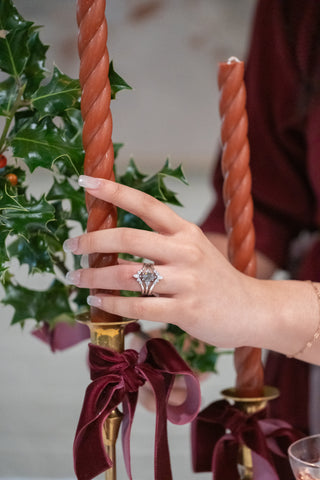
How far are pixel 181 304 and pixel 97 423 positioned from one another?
74mm

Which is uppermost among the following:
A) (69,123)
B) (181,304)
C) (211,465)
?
(69,123)

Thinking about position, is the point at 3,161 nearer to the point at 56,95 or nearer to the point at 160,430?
the point at 56,95

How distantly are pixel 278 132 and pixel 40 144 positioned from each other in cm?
46

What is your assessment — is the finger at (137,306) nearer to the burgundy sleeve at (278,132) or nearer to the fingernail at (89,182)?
the fingernail at (89,182)

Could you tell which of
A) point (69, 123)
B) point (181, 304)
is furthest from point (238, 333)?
point (69, 123)

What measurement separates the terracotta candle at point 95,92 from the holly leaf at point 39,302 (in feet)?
0.32

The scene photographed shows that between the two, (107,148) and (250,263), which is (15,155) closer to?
(107,148)

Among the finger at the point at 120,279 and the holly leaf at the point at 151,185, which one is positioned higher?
the holly leaf at the point at 151,185

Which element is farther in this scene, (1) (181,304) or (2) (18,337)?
(2) (18,337)

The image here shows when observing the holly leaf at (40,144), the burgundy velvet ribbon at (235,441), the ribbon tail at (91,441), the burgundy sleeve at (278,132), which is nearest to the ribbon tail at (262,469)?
the burgundy velvet ribbon at (235,441)

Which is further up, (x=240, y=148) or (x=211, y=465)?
(x=240, y=148)

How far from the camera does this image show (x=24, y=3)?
1.30 feet

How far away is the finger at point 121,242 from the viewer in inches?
11.8

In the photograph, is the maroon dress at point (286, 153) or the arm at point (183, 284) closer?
the arm at point (183, 284)
